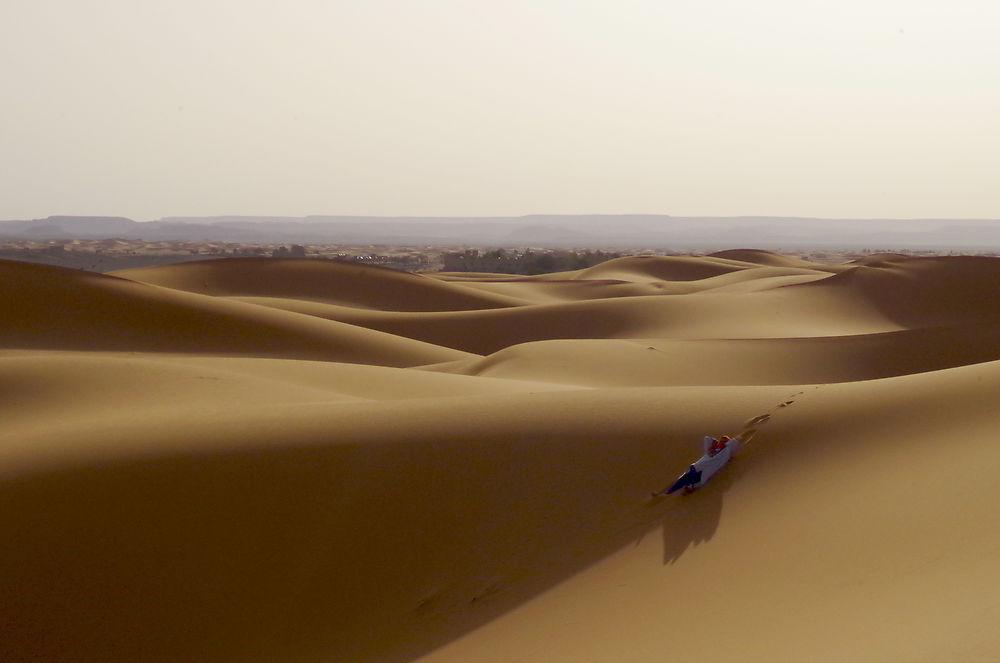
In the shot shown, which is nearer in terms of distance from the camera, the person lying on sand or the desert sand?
the desert sand

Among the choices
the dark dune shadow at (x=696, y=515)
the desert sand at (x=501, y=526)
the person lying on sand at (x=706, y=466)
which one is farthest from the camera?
the person lying on sand at (x=706, y=466)

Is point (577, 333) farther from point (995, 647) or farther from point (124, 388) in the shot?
point (995, 647)

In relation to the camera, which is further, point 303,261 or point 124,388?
point 303,261

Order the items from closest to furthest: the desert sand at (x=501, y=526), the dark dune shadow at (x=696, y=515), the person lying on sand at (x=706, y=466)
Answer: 1. the desert sand at (x=501, y=526)
2. the dark dune shadow at (x=696, y=515)
3. the person lying on sand at (x=706, y=466)

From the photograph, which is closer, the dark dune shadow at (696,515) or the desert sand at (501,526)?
the desert sand at (501,526)

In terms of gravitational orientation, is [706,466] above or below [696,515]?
above

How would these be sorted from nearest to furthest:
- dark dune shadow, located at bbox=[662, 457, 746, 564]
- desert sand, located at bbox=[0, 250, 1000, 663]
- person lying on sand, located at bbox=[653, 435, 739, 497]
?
1. desert sand, located at bbox=[0, 250, 1000, 663]
2. dark dune shadow, located at bbox=[662, 457, 746, 564]
3. person lying on sand, located at bbox=[653, 435, 739, 497]

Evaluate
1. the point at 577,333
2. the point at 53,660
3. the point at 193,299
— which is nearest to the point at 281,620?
the point at 53,660

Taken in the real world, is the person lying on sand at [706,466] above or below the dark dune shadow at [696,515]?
above

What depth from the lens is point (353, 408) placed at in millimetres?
7719

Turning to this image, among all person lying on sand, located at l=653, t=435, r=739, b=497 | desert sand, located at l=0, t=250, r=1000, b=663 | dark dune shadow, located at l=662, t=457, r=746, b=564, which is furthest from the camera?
person lying on sand, located at l=653, t=435, r=739, b=497

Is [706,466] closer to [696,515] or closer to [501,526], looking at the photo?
[696,515]

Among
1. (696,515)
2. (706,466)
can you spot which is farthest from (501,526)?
(706,466)

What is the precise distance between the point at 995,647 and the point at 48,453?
621cm
